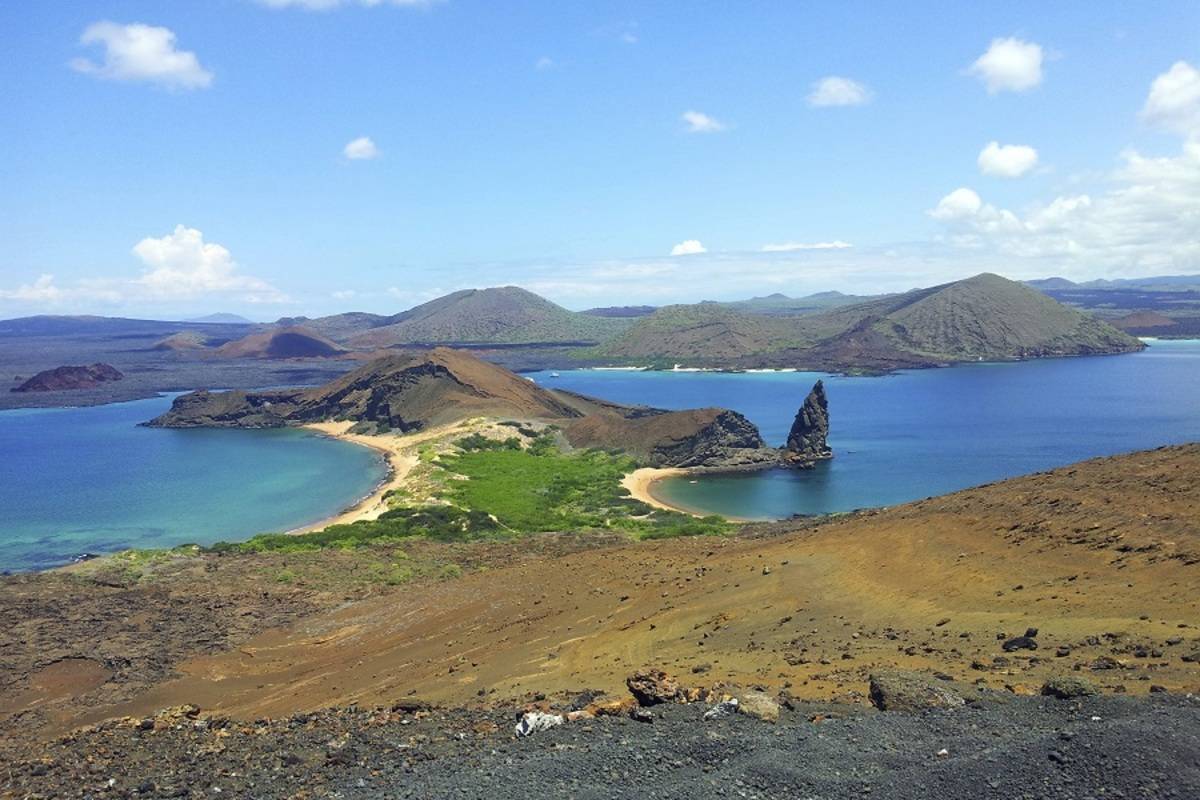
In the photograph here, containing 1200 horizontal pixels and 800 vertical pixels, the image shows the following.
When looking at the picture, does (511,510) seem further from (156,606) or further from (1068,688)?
(1068,688)

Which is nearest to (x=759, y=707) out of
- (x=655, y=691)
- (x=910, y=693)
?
(x=655, y=691)

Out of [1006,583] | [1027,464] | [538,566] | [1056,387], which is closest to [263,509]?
[538,566]

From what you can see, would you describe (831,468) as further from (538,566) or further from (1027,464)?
(538,566)

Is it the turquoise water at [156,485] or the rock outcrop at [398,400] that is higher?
the rock outcrop at [398,400]

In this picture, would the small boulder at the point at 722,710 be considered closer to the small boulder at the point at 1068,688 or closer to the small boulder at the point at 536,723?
the small boulder at the point at 536,723

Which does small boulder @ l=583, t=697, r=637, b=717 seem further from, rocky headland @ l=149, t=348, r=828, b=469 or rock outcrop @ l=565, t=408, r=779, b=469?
rocky headland @ l=149, t=348, r=828, b=469

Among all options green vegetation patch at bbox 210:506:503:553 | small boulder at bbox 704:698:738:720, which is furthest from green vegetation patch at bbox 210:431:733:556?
small boulder at bbox 704:698:738:720

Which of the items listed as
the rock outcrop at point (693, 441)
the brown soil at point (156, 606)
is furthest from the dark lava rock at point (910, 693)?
the rock outcrop at point (693, 441)
